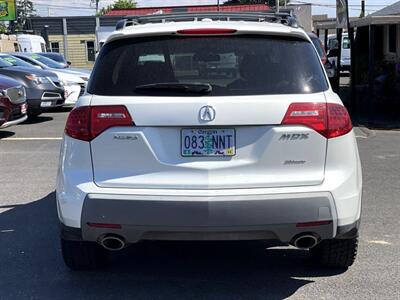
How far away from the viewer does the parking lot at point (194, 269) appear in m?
4.22

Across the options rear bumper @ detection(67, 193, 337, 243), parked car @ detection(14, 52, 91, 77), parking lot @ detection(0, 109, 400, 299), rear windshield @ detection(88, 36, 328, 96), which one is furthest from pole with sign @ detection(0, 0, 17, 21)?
rear bumper @ detection(67, 193, 337, 243)

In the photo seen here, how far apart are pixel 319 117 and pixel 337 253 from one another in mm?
1152

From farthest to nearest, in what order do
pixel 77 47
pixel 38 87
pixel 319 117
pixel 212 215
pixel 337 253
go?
1. pixel 77 47
2. pixel 38 87
3. pixel 337 253
4. pixel 319 117
5. pixel 212 215

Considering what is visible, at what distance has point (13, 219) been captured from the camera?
6000 mm

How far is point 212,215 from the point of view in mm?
3678

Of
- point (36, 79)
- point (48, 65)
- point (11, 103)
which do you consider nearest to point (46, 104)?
point (36, 79)

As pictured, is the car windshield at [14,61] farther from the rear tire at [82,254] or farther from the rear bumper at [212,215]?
the rear bumper at [212,215]

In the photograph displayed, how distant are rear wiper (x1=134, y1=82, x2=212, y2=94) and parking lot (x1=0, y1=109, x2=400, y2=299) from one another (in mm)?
1396

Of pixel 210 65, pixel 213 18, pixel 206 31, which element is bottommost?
pixel 210 65

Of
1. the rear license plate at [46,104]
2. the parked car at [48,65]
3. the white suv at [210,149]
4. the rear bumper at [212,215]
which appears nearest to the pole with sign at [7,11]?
the parked car at [48,65]

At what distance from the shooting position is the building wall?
56906 millimetres

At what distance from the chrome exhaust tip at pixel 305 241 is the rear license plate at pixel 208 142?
0.69 m

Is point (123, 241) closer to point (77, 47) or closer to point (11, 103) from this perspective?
point (11, 103)

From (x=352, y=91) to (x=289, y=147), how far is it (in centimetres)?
1204
